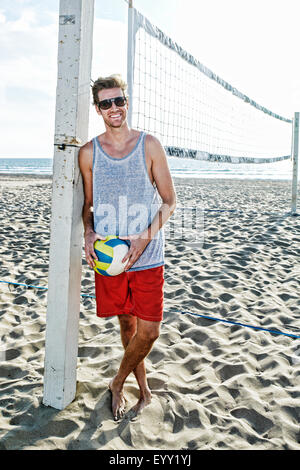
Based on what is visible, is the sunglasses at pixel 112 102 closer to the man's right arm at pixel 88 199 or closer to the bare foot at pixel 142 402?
the man's right arm at pixel 88 199

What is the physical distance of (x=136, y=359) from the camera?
6.35 feet

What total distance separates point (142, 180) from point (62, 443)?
1.24 meters

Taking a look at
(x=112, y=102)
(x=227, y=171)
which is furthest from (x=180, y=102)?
A: (x=227, y=171)

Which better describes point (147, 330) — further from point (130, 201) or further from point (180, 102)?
point (180, 102)

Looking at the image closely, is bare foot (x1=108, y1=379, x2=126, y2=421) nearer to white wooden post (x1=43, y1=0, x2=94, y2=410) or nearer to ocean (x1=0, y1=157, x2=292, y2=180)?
white wooden post (x1=43, y1=0, x2=94, y2=410)

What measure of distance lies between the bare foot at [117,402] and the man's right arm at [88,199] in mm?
700

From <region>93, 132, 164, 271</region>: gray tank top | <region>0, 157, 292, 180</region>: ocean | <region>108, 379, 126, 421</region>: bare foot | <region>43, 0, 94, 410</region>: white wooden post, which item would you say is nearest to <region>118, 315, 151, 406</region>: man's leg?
<region>108, 379, 126, 421</region>: bare foot

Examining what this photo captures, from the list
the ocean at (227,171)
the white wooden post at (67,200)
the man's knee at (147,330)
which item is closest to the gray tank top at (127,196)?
the white wooden post at (67,200)

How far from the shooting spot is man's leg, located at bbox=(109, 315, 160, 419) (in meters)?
1.87

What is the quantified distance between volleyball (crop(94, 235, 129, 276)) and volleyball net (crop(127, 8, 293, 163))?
116cm

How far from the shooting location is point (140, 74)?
11.7ft

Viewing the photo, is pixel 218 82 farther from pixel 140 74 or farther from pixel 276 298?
pixel 276 298
